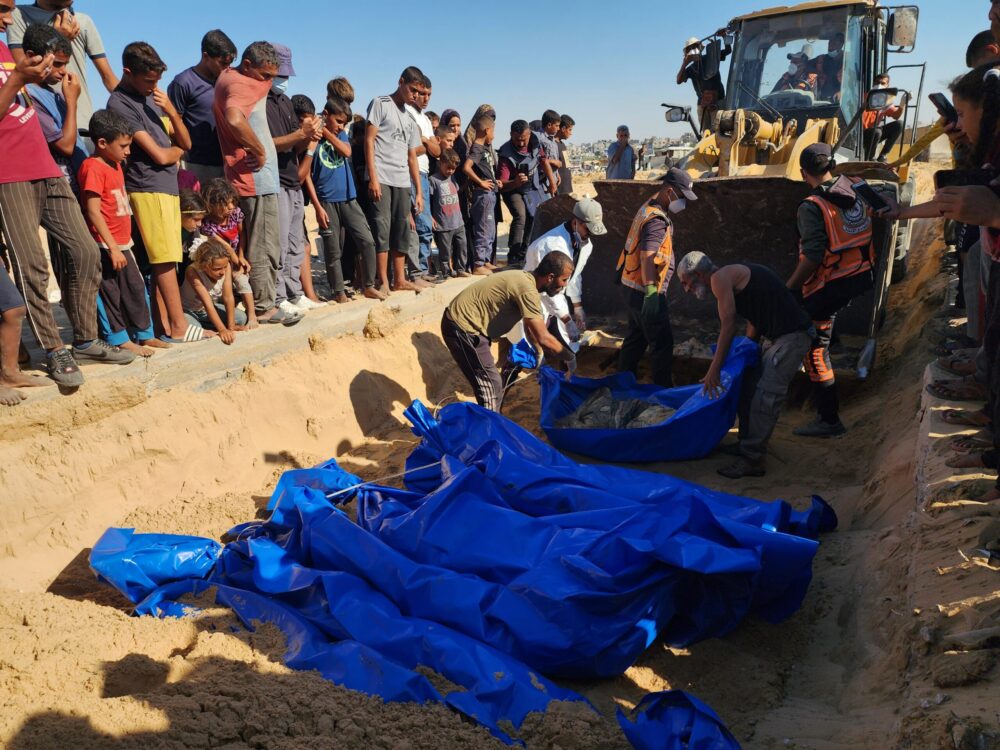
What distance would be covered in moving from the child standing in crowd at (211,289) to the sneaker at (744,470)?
3402mm

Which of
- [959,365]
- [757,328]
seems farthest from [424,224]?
[959,365]

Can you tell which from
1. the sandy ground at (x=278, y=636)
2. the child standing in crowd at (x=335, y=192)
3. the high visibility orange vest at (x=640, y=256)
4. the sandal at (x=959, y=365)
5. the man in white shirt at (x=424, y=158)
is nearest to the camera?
the sandy ground at (x=278, y=636)

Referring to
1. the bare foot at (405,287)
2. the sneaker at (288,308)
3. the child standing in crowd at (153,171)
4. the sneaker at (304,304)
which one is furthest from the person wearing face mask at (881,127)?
the child standing in crowd at (153,171)

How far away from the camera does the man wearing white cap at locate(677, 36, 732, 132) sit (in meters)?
7.66

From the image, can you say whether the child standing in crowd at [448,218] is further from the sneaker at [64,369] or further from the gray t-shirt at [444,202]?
the sneaker at [64,369]

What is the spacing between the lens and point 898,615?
2609 mm

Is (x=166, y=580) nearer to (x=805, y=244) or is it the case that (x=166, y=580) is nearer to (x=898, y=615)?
(x=898, y=615)

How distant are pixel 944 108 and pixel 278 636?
4.51 m

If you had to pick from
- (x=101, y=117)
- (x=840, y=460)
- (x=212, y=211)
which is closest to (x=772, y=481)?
(x=840, y=460)

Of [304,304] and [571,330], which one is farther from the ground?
[304,304]

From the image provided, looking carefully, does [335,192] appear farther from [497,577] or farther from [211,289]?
[497,577]

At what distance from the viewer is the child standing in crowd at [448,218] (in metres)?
7.21

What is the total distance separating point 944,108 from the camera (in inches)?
164

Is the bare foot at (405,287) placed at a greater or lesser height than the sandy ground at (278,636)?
greater
